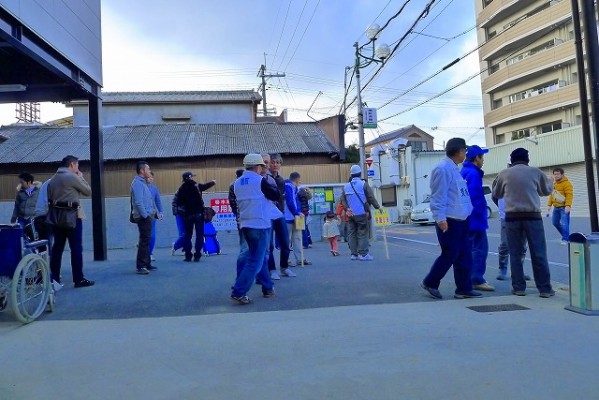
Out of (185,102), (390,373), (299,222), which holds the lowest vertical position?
(390,373)

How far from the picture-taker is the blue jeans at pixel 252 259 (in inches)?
240

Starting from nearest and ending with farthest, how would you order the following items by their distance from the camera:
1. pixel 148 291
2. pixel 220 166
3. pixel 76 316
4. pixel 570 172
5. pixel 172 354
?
pixel 172 354
pixel 76 316
pixel 148 291
pixel 220 166
pixel 570 172

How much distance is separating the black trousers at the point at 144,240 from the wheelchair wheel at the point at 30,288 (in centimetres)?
269

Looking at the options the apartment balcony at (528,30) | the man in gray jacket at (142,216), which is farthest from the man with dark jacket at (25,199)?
the apartment balcony at (528,30)

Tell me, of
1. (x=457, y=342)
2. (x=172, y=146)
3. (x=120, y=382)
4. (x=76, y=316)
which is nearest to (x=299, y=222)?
(x=76, y=316)

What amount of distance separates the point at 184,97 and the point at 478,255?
29.0 m

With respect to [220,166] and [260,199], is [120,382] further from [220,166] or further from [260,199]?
[220,166]

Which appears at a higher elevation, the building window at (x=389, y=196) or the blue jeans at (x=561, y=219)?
the building window at (x=389, y=196)

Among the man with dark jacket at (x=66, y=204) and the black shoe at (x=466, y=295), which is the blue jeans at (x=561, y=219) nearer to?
the black shoe at (x=466, y=295)

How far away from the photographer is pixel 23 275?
16.9 ft

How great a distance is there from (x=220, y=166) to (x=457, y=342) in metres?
16.9

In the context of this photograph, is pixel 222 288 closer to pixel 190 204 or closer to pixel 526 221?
pixel 190 204

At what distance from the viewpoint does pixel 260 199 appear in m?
6.32

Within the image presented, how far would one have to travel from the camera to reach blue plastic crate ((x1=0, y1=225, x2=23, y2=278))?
5.48m
